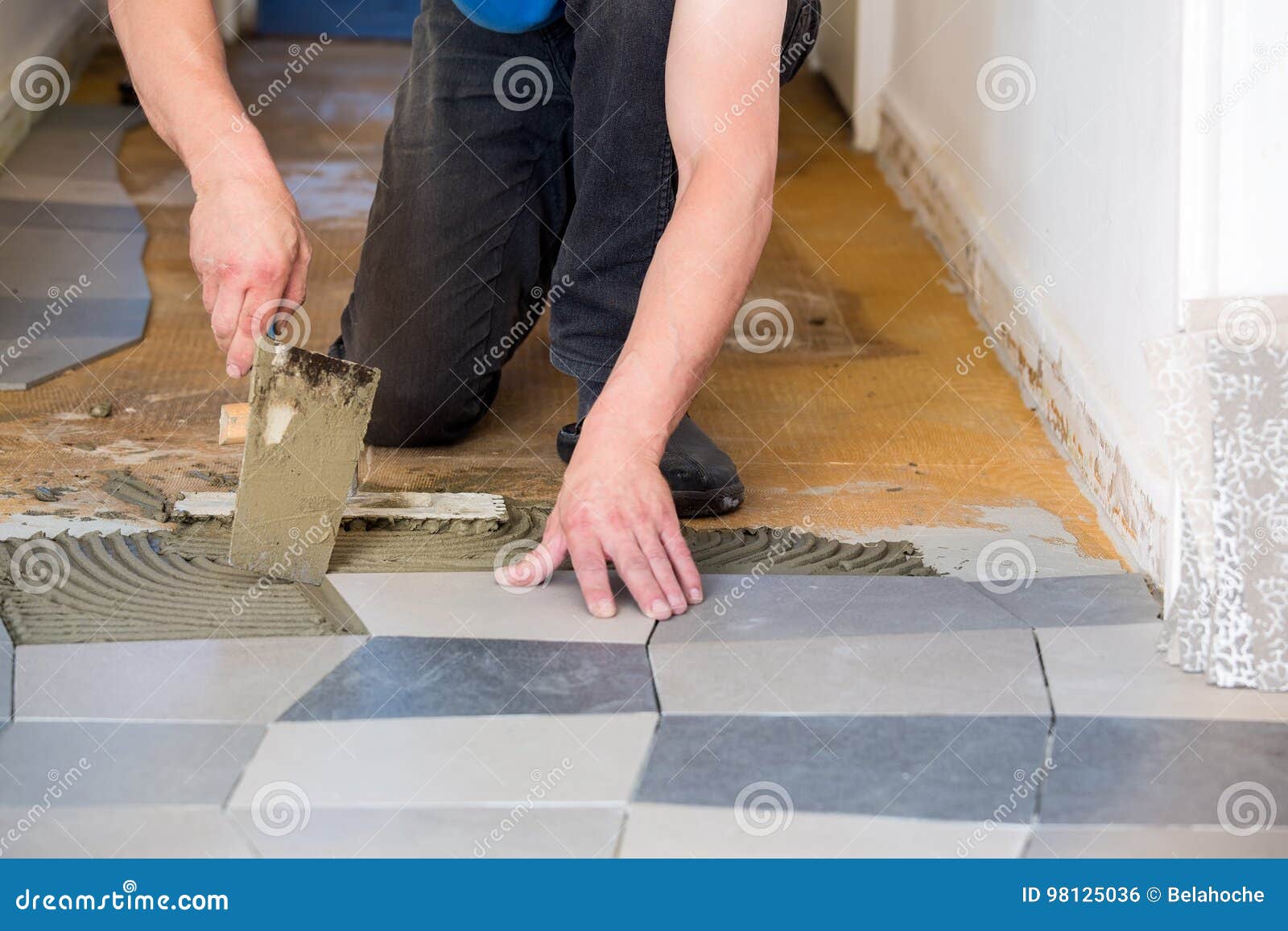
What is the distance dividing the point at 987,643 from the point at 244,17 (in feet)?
21.6

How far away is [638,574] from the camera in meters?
1.54

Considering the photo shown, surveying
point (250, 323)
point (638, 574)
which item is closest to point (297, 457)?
point (250, 323)

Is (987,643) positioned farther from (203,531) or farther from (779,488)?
(203,531)

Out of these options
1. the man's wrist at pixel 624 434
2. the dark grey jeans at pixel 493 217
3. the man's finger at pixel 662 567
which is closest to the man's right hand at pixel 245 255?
the man's wrist at pixel 624 434

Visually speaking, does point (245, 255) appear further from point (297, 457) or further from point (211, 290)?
point (297, 457)

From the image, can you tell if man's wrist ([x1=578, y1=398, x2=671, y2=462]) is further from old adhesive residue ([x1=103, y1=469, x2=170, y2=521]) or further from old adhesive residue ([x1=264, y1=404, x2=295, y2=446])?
old adhesive residue ([x1=103, y1=469, x2=170, y2=521])

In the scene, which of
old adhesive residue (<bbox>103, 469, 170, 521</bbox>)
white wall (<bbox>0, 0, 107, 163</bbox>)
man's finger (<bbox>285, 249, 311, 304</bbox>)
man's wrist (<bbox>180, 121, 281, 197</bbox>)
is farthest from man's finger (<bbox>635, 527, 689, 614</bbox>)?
white wall (<bbox>0, 0, 107, 163</bbox>)

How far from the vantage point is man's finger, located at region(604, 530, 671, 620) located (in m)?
1.52

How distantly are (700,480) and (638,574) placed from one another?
44 centimetres

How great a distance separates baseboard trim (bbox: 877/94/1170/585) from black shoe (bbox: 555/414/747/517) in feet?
1.75

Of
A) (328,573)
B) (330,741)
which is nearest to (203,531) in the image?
(328,573)

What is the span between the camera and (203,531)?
71.7 inches

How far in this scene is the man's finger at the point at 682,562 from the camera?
155 centimetres

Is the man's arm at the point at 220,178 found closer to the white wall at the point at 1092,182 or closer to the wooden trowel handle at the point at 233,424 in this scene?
the wooden trowel handle at the point at 233,424
